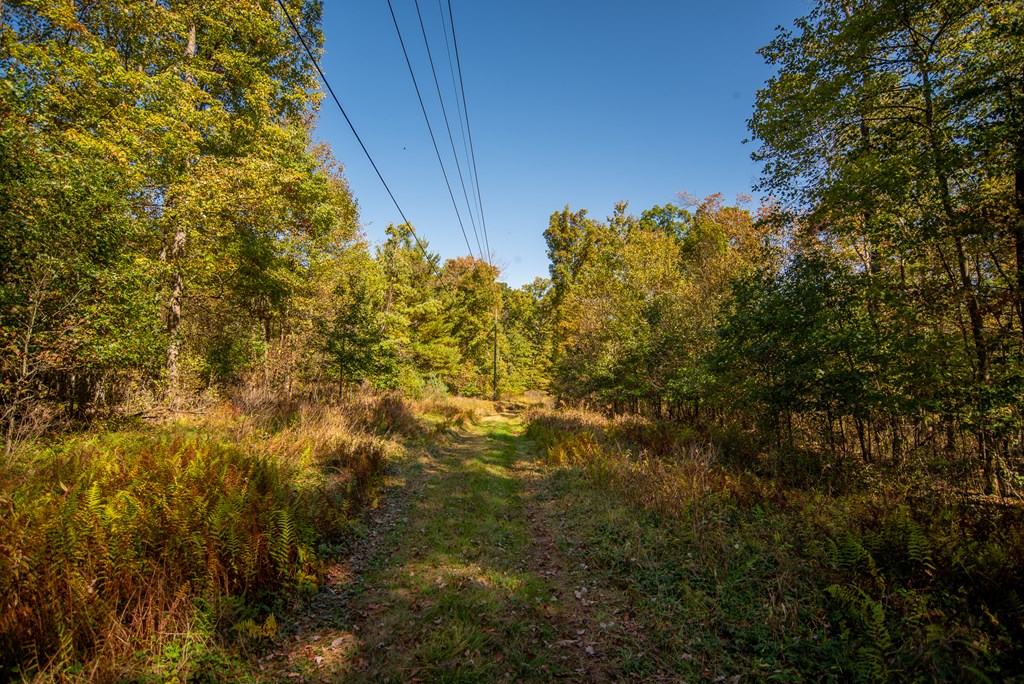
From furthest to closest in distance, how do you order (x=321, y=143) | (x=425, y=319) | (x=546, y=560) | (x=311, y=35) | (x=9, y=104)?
(x=425, y=319), (x=321, y=143), (x=311, y=35), (x=9, y=104), (x=546, y=560)

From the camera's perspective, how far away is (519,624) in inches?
148

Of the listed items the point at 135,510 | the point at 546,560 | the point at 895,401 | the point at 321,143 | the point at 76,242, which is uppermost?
the point at 321,143

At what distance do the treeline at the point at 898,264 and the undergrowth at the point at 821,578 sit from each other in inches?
70.1

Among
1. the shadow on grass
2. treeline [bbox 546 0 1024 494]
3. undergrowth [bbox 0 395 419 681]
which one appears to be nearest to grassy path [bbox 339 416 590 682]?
the shadow on grass

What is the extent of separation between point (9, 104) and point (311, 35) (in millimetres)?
11373

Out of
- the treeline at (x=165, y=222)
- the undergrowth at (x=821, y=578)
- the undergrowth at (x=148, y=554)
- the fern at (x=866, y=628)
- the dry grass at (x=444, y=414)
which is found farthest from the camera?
the dry grass at (x=444, y=414)

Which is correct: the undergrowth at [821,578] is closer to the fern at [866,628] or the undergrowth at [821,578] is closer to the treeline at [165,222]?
the fern at [866,628]

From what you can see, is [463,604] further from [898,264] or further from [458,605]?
[898,264]

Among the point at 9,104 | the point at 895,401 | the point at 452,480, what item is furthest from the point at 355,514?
the point at 9,104

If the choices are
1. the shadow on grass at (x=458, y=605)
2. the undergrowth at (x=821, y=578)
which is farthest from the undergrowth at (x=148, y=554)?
the undergrowth at (x=821, y=578)

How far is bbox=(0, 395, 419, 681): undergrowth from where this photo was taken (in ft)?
8.72

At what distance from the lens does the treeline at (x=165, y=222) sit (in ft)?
19.2

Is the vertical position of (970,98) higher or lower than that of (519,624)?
higher

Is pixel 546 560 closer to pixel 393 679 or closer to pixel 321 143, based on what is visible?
pixel 393 679
